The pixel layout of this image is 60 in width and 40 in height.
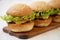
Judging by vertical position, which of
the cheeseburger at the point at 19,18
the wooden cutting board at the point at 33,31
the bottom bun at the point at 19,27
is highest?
the cheeseburger at the point at 19,18

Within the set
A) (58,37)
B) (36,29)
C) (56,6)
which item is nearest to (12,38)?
(36,29)

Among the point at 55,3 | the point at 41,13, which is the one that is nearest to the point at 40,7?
the point at 41,13

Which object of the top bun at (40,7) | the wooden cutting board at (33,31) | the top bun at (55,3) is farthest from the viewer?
the top bun at (55,3)

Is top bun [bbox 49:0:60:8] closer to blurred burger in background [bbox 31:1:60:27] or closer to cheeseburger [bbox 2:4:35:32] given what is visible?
blurred burger in background [bbox 31:1:60:27]

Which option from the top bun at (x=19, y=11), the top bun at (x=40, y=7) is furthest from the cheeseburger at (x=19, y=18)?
the top bun at (x=40, y=7)

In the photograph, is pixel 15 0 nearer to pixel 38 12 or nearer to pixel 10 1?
pixel 10 1

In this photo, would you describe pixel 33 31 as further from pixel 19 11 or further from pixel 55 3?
pixel 55 3

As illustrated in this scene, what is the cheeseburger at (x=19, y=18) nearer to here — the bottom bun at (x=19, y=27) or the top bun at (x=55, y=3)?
the bottom bun at (x=19, y=27)

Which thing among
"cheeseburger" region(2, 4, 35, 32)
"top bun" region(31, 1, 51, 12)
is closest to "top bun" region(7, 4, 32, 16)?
"cheeseburger" region(2, 4, 35, 32)
